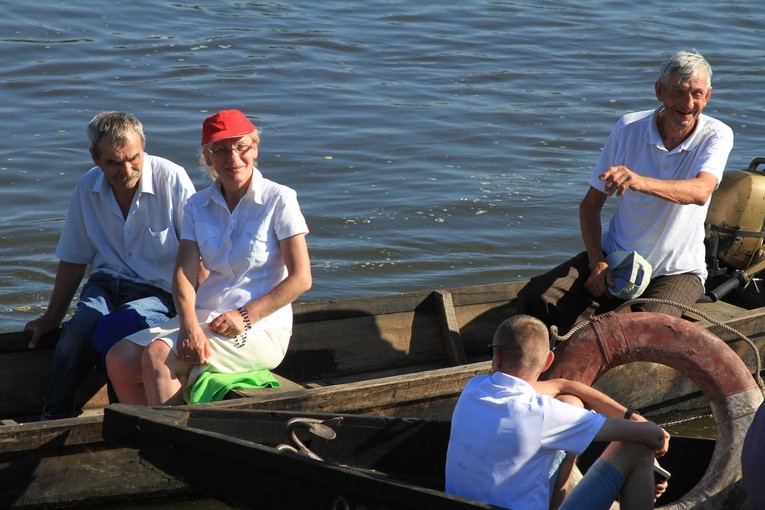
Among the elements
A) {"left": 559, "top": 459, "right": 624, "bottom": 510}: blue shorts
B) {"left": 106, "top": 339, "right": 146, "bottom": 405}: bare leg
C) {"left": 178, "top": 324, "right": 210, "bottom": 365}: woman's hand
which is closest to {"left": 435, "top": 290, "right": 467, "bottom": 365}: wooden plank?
{"left": 178, "top": 324, "right": 210, "bottom": 365}: woman's hand

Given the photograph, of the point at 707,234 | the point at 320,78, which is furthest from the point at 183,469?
the point at 320,78

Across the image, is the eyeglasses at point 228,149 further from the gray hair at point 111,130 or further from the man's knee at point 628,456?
the man's knee at point 628,456

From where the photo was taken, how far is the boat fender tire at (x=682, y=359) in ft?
16.2

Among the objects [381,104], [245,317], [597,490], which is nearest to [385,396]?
[245,317]

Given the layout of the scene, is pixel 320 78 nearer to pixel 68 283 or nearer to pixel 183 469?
pixel 68 283

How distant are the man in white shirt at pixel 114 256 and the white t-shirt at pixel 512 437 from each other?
2.06 metres

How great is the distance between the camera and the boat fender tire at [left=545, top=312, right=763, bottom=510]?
16.2 feet

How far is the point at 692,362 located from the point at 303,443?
1.67 m

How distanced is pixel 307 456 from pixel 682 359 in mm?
1696

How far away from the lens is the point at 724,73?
1524cm

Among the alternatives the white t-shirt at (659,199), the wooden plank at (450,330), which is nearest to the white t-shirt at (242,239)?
the wooden plank at (450,330)

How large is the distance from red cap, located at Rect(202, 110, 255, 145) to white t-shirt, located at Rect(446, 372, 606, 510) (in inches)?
68.5

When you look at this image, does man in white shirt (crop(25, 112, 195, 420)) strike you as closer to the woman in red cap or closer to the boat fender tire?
the woman in red cap

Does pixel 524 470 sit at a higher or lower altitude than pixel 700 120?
lower
